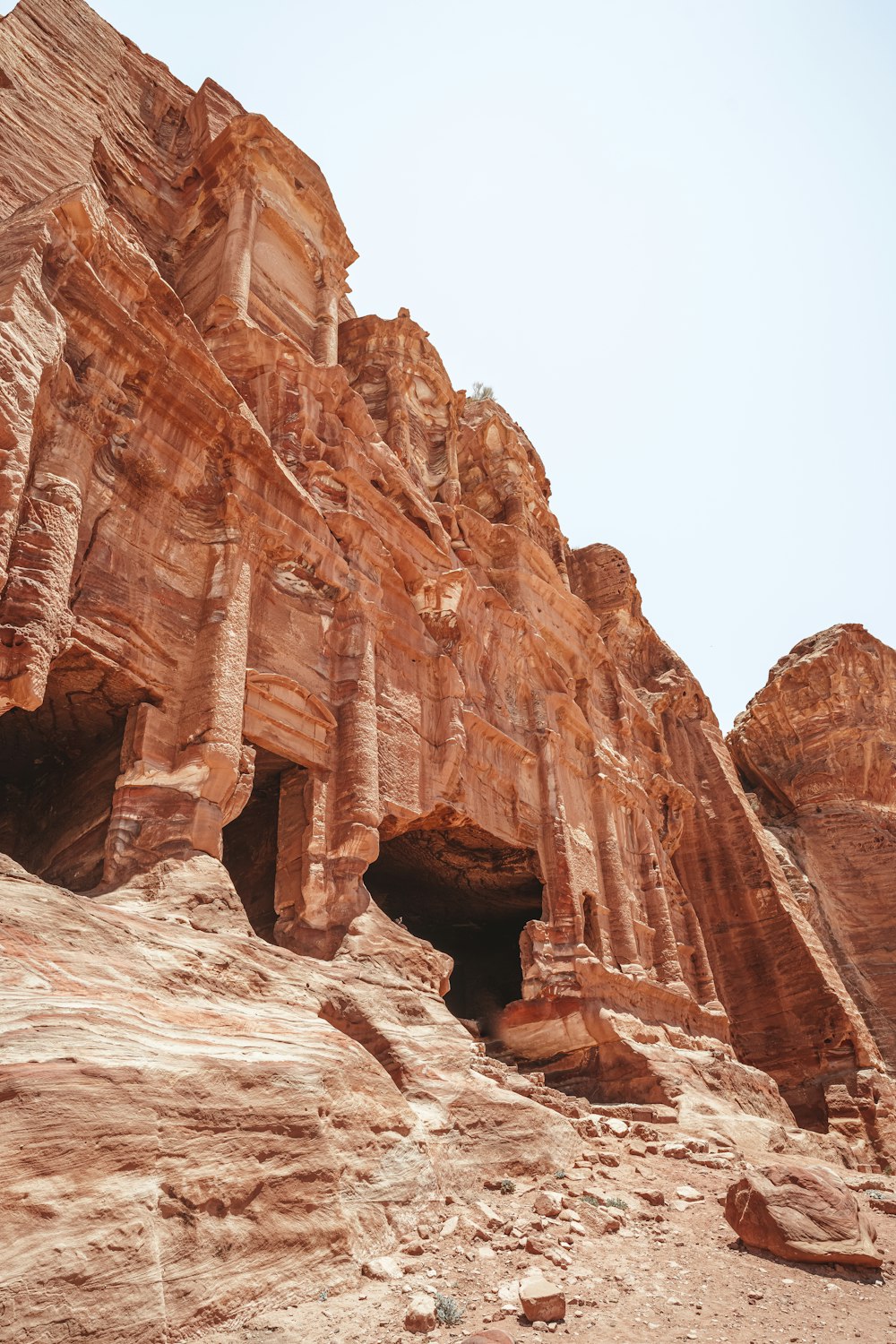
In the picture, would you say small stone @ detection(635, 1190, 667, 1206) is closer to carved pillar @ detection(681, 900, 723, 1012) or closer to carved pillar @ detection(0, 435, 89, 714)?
carved pillar @ detection(0, 435, 89, 714)

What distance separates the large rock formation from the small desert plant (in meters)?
0.78

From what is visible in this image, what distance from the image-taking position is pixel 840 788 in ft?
→ 96.1

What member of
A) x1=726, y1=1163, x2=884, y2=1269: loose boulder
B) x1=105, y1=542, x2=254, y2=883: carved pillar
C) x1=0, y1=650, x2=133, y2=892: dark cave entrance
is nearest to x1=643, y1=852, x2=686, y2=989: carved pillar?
x1=726, y1=1163, x2=884, y2=1269: loose boulder

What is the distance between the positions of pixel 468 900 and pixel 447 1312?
12041mm

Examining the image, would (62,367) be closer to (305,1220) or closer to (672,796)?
(305,1220)

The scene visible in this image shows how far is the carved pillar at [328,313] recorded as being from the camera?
18.4m

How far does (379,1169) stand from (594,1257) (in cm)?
149

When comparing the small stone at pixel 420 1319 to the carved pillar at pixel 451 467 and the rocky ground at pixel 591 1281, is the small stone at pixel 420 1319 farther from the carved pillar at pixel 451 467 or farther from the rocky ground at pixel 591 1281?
the carved pillar at pixel 451 467

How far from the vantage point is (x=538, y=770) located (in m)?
16.6

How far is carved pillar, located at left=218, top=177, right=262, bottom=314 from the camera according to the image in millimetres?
16281

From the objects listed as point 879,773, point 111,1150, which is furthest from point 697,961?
point 111,1150

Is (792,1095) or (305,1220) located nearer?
(305,1220)

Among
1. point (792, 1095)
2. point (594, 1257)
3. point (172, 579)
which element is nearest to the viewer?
point (594, 1257)

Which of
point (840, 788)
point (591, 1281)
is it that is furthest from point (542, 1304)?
point (840, 788)
